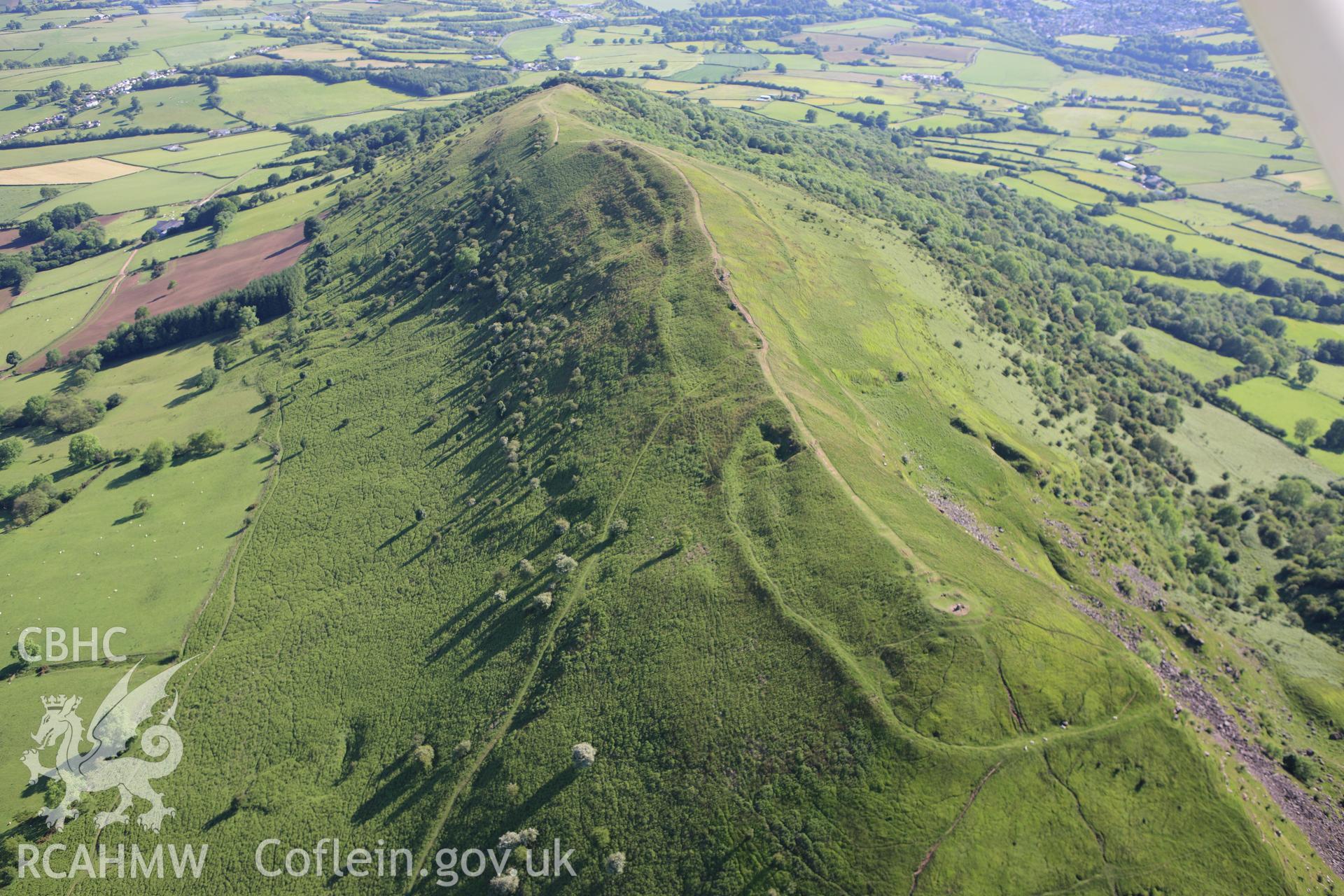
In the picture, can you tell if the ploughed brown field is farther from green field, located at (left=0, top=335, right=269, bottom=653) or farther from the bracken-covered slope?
the bracken-covered slope

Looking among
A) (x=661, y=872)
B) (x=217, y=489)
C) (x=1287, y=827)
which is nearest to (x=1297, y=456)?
(x=1287, y=827)

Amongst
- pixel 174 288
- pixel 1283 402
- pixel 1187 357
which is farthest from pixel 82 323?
pixel 1283 402

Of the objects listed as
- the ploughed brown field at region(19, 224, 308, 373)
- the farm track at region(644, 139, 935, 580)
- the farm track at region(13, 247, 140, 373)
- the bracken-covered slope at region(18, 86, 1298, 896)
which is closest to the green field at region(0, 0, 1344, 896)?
the bracken-covered slope at region(18, 86, 1298, 896)

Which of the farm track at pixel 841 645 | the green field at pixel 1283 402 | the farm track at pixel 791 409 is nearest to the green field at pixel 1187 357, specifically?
the green field at pixel 1283 402

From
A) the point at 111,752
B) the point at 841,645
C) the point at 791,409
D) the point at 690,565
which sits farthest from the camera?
the point at 791,409

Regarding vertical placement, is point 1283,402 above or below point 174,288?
below

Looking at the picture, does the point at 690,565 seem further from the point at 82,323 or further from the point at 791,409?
the point at 82,323

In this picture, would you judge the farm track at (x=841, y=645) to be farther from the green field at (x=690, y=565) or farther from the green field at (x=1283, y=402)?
the green field at (x=1283, y=402)

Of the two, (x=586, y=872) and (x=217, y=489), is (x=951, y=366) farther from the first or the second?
(x=217, y=489)
